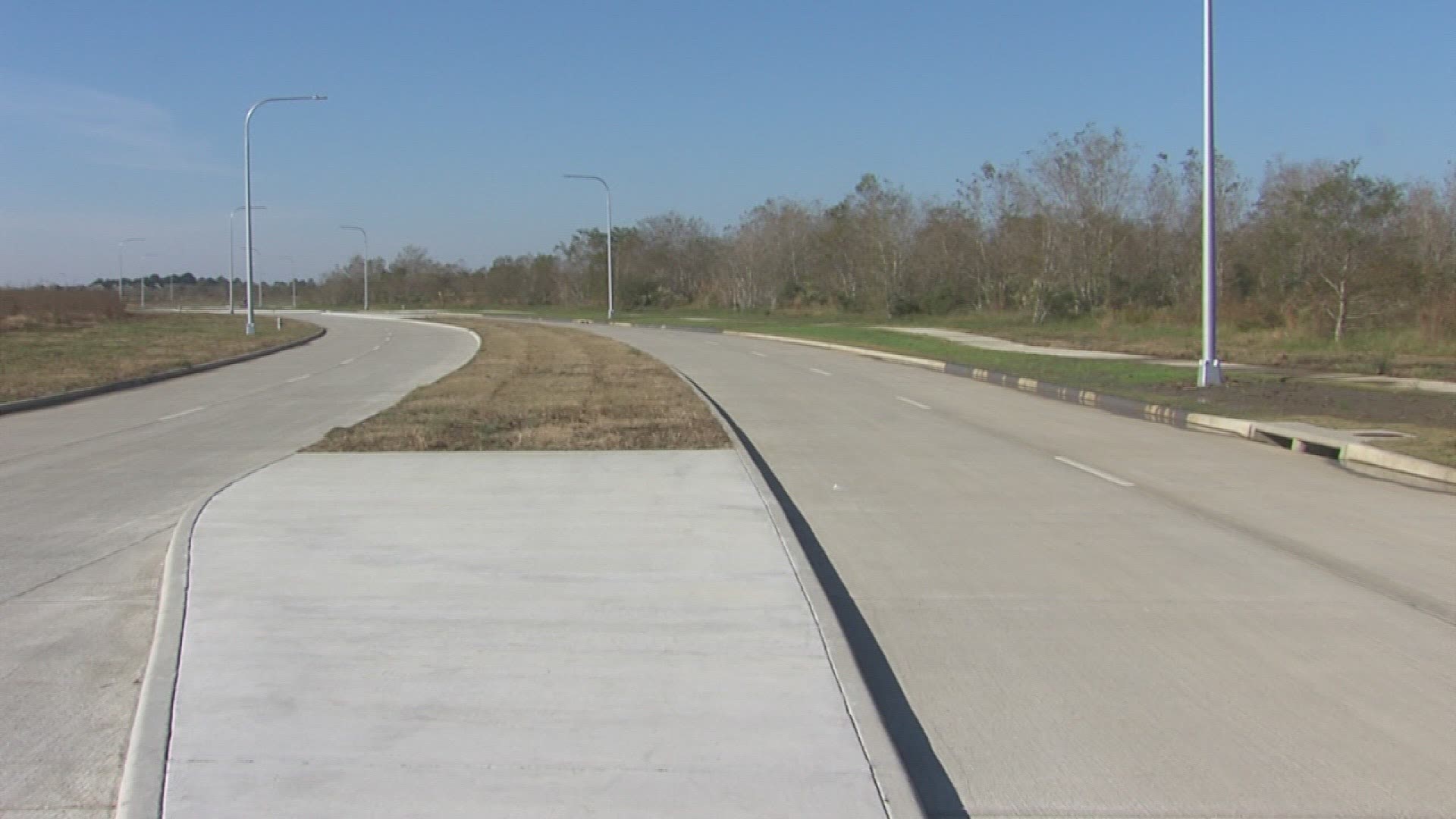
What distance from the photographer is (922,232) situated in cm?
5922

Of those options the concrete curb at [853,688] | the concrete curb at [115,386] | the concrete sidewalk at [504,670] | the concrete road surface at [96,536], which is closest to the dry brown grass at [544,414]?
Answer: the concrete road surface at [96,536]

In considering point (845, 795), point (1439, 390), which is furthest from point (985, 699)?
point (1439, 390)

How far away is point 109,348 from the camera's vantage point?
3841 centimetres

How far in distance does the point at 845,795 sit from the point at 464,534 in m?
4.70

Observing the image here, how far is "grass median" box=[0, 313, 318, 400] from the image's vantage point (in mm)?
25734

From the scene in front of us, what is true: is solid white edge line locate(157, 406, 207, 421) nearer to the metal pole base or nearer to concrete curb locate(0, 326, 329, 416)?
concrete curb locate(0, 326, 329, 416)

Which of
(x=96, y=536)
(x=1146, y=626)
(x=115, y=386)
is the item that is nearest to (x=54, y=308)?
(x=115, y=386)

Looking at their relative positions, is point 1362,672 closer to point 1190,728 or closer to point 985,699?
point 1190,728

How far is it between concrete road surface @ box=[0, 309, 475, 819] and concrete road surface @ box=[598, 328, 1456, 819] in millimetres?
3292

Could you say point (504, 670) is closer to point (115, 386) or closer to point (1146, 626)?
point (1146, 626)

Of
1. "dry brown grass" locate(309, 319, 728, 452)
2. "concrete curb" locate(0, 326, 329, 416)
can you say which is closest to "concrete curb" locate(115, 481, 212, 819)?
"dry brown grass" locate(309, 319, 728, 452)

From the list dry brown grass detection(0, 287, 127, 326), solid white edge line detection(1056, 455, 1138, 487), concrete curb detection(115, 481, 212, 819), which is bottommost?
concrete curb detection(115, 481, 212, 819)

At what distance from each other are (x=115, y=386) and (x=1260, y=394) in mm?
21073

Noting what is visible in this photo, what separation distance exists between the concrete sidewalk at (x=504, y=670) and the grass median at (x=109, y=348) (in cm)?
1665
